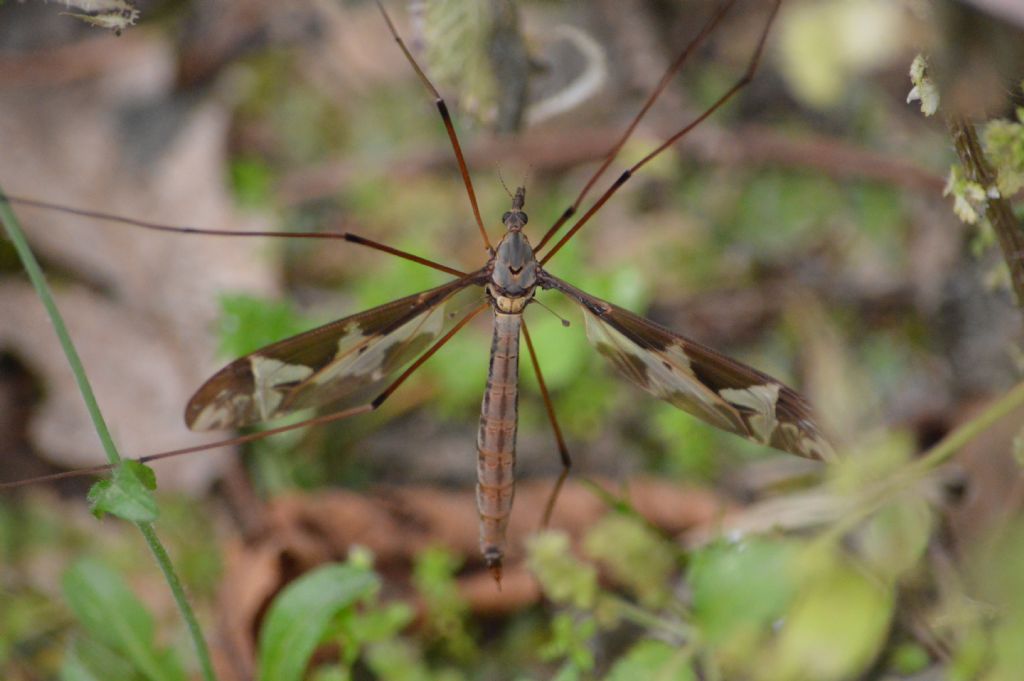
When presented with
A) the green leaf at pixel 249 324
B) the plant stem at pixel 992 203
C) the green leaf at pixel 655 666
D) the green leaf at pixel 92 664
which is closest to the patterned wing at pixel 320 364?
the green leaf at pixel 92 664

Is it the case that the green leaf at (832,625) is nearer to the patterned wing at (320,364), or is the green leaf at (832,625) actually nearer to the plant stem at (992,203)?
the plant stem at (992,203)

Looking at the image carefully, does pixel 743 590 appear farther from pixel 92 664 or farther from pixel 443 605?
pixel 92 664

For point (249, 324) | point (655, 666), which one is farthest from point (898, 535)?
point (249, 324)

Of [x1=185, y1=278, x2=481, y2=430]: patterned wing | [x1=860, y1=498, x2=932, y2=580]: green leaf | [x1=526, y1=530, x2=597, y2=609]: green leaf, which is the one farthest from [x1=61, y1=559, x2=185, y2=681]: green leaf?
[x1=860, y1=498, x2=932, y2=580]: green leaf

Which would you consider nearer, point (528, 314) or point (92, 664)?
point (92, 664)

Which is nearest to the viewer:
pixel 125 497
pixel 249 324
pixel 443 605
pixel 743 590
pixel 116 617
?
pixel 125 497

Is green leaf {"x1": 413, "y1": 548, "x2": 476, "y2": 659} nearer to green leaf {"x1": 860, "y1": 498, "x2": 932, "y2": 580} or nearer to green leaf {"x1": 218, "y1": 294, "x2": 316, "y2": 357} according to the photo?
green leaf {"x1": 218, "y1": 294, "x2": 316, "y2": 357}
